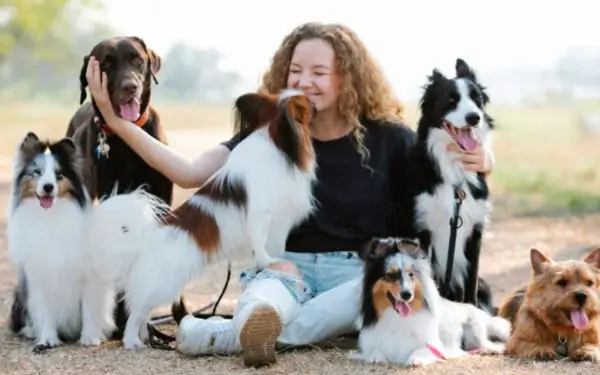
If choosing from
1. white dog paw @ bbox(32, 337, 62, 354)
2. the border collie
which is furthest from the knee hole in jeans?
white dog paw @ bbox(32, 337, 62, 354)

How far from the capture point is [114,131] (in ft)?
16.8

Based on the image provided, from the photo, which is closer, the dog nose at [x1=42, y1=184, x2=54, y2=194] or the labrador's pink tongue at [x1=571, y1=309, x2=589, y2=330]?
the labrador's pink tongue at [x1=571, y1=309, x2=589, y2=330]

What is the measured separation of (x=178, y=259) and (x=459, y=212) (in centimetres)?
145

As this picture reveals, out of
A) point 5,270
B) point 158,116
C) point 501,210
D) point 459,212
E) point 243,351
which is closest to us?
point 243,351

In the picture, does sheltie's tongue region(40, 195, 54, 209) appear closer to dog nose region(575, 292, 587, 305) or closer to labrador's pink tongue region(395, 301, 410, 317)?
labrador's pink tongue region(395, 301, 410, 317)

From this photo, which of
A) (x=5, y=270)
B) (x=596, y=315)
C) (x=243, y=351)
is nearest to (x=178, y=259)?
(x=243, y=351)

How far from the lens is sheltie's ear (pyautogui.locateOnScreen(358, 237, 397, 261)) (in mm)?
4340

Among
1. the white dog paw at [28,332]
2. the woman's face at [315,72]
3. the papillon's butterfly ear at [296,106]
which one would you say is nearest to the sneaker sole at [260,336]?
the papillon's butterfly ear at [296,106]

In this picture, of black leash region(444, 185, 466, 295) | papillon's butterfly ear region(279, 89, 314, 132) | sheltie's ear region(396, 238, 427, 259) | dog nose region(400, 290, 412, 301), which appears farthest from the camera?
black leash region(444, 185, 466, 295)

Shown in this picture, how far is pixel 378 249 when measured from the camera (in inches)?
171

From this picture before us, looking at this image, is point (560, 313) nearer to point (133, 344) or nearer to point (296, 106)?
point (296, 106)

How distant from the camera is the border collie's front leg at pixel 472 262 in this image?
5047 millimetres

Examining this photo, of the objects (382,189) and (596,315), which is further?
(382,189)

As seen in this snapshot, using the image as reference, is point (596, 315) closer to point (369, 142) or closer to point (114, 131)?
point (369, 142)
